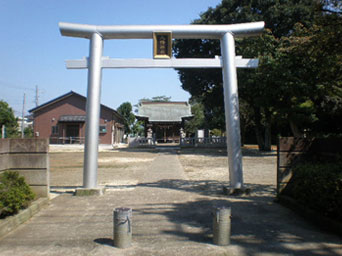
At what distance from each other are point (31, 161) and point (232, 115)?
16.2 feet

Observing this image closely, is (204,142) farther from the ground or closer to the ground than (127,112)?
closer to the ground

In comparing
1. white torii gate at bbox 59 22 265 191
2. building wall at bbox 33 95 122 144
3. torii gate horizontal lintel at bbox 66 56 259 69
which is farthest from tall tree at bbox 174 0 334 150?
building wall at bbox 33 95 122 144

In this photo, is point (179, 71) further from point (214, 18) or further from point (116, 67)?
point (116, 67)

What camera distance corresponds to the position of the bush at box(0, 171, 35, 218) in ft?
14.8

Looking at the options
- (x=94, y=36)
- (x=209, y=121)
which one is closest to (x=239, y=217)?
(x=94, y=36)

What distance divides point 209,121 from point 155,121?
9.63 m

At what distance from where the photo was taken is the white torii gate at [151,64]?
280 inches

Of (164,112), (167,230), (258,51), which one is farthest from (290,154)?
(164,112)

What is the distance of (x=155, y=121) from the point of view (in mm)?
33844

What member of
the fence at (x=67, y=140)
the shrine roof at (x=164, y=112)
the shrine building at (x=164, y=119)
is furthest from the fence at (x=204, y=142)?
the fence at (x=67, y=140)

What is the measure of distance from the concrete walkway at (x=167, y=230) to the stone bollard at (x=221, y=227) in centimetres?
10

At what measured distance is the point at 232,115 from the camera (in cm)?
724

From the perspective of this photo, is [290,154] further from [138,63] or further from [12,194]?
[12,194]

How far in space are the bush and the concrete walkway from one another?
35cm
